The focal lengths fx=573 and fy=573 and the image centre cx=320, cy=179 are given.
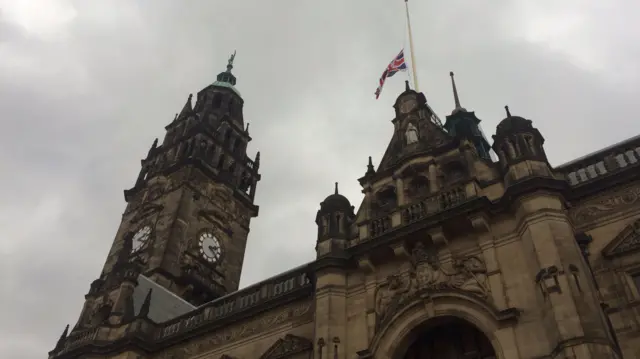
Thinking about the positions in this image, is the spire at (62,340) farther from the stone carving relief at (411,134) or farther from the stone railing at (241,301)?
the stone carving relief at (411,134)

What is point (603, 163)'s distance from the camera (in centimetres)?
1650

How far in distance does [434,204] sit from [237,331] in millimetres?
8602

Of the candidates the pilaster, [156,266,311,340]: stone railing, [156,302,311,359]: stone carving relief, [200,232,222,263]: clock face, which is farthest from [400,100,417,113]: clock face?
[200,232,222,263]: clock face

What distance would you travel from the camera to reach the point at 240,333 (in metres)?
20.6

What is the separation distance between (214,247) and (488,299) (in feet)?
86.5

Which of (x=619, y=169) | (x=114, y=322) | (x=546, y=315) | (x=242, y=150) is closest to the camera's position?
(x=546, y=315)

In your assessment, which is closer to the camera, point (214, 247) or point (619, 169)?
point (619, 169)

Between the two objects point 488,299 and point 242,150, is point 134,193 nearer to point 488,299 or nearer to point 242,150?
point 242,150

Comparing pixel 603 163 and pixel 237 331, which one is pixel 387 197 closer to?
pixel 603 163

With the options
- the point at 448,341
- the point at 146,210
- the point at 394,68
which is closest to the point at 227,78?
the point at 146,210

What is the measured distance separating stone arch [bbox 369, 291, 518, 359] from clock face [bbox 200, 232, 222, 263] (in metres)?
23.2

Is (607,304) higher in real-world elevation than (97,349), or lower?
lower

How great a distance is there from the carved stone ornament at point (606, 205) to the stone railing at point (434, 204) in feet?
10.3

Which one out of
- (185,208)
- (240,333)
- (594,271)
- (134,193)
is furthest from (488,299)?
(134,193)
